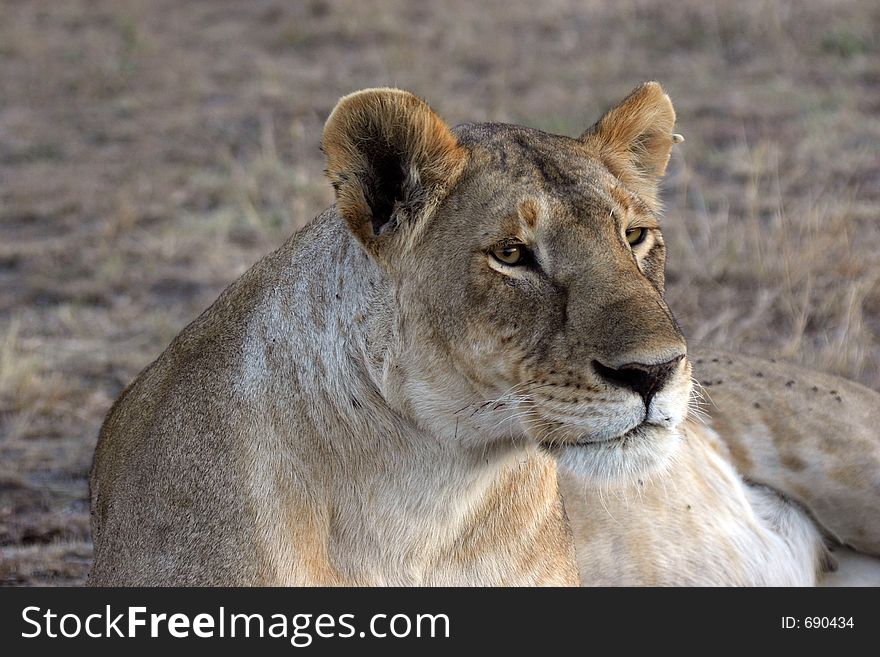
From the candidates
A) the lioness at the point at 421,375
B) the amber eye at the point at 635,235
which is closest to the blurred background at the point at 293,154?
the lioness at the point at 421,375

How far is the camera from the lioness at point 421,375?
2.57 meters

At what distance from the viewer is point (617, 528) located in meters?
3.93

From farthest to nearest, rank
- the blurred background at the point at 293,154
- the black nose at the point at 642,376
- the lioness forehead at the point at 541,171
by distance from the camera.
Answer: the blurred background at the point at 293,154
the lioness forehead at the point at 541,171
the black nose at the point at 642,376

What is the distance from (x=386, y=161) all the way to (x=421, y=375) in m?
0.44

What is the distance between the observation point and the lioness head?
250cm

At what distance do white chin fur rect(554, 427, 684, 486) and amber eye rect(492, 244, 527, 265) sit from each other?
1.25 ft

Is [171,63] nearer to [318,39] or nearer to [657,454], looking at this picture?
[318,39]

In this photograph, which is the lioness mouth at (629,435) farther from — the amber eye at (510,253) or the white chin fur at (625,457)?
the amber eye at (510,253)

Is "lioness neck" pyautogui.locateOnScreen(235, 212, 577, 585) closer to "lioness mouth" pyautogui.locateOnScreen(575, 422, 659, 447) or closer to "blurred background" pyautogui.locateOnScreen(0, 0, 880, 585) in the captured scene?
"lioness mouth" pyautogui.locateOnScreen(575, 422, 659, 447)

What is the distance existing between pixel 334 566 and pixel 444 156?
35.5 inches

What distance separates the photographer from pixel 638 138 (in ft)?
10.5

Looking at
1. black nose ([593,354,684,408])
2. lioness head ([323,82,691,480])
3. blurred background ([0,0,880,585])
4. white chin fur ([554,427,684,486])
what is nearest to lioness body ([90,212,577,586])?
lioness head ([323,82,691,480])

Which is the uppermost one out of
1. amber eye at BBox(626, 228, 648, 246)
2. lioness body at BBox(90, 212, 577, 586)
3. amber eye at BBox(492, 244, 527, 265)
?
amber eye at BBox(626, 228, 648, 246)

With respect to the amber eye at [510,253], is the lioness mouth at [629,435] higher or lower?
Answer: lower
